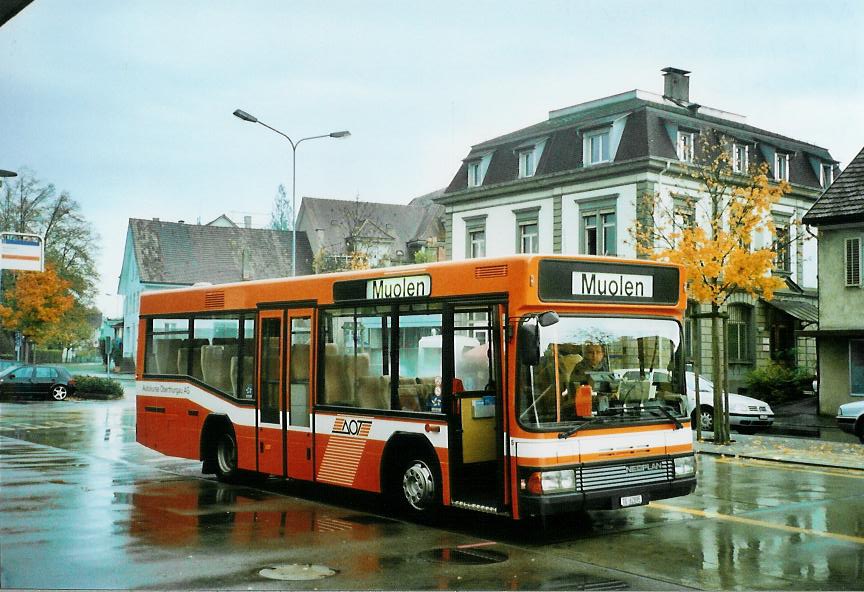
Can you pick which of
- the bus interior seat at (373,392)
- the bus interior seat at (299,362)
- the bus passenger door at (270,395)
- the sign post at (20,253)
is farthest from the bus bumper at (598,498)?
the sign post at (20,253)

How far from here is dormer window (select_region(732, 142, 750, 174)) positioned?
42.8 m

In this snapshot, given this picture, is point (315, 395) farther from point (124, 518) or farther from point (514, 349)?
point (514, 349)

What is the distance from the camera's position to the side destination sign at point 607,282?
409 inches

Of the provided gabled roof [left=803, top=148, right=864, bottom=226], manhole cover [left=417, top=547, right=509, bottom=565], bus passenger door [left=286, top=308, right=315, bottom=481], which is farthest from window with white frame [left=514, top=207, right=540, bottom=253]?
manhole cover [left=417, top=547, right=509, bottom=565]

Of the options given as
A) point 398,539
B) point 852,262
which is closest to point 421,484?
point 398,539

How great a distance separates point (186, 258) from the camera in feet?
261

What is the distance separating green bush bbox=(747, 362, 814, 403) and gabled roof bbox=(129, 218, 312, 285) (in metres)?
46.5

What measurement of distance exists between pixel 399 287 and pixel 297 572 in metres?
4.11

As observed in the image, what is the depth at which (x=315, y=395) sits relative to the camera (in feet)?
43.4

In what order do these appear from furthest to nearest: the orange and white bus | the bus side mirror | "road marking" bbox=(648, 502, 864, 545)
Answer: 1. "road marking" bbox=(648, 502, 864, 545)
2. the orange and white bus
3. the bus side mirror

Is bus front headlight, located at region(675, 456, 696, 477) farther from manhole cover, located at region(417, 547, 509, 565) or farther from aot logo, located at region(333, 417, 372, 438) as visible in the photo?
aot logo, located at region(333, 417, 372, 438)

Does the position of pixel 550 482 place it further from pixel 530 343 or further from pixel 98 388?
pixel 98 388

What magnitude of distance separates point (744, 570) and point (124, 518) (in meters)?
6.87

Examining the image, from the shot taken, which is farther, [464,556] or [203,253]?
[203,253]
